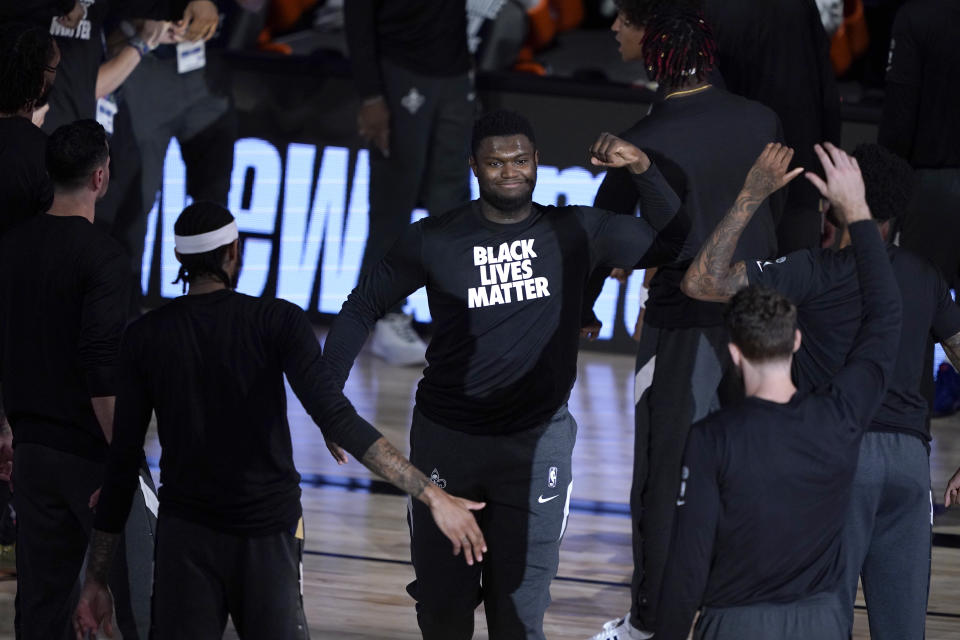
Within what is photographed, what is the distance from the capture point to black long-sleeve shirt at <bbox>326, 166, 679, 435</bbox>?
470cm

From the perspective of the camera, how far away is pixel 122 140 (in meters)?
7.70

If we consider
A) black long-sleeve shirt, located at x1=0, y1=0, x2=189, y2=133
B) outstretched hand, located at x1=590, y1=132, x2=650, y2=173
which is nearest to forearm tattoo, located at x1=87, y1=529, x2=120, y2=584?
outstretched hand, located at x1=590, y1=132, x2=650, y2=173

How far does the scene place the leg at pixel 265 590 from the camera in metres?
4.20

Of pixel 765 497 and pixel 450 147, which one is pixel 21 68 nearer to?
pixel 765 497

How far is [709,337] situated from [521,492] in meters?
1.04

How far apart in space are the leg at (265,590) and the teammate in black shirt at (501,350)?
64cm

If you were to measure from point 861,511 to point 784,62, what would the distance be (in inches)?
94.3

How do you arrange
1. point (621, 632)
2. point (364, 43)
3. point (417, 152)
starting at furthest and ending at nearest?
1. point (417, 152)
2. point (364, 43)
3. point (621, 632)

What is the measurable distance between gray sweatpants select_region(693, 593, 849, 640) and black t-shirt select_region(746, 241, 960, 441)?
96cm

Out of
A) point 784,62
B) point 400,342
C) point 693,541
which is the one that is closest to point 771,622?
point 693,541

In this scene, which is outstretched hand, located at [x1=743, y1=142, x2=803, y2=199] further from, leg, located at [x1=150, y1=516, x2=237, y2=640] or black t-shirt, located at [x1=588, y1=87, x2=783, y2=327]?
leg, located at [x1=150, y1=516, x2=237, y2=640]

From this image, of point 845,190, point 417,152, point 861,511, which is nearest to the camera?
point 845,190

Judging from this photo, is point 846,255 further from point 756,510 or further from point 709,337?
point 756,510

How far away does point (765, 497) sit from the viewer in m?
3.63
